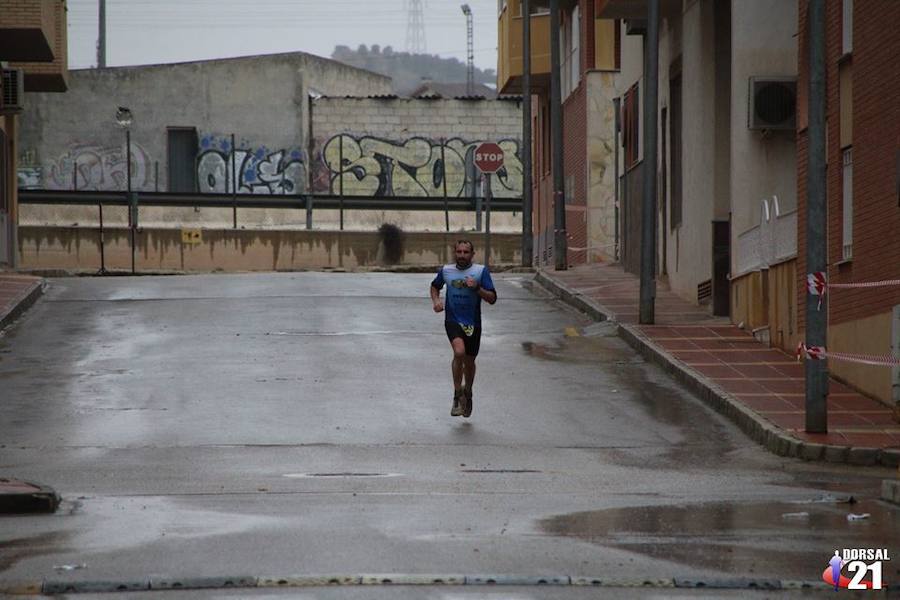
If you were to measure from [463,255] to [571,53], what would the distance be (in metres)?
26.6

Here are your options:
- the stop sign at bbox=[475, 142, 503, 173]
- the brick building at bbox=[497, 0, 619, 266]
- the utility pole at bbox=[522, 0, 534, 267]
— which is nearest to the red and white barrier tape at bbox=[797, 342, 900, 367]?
the stop sign at bbox=[475, 142, 503, 173]

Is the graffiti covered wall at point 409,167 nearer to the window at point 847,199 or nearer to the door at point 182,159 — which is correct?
the door at point 182,159

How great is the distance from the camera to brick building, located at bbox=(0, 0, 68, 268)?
31438mm

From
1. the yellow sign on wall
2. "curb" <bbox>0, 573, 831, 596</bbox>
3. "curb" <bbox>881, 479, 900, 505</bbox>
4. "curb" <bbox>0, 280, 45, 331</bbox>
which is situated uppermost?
the yellow sign on wall

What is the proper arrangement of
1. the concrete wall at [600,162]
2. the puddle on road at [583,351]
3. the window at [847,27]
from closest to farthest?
the window at [847,27] → the puddle on road at [583,351] → the concrete wall at [600,162]

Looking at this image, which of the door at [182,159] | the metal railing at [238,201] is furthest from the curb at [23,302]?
the door at [182,159]

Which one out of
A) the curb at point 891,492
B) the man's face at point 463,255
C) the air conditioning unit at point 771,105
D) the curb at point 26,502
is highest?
the air conditioning unit at point 771,105

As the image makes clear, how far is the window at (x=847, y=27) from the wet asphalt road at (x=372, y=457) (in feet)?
13.1

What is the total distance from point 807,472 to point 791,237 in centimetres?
749

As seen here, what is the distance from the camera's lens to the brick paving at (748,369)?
1569 cm

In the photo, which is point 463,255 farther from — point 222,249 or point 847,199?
point 222,249

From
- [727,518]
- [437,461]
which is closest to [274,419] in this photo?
[437,461]

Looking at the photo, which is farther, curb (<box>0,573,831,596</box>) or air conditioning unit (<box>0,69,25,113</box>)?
air conditioning unit (<box>0,69,25,113</box>)

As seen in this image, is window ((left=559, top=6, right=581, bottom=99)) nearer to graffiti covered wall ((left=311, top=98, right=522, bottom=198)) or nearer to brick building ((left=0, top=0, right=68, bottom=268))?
brick building ((left=0, top=0, right=68, bottom=268))
